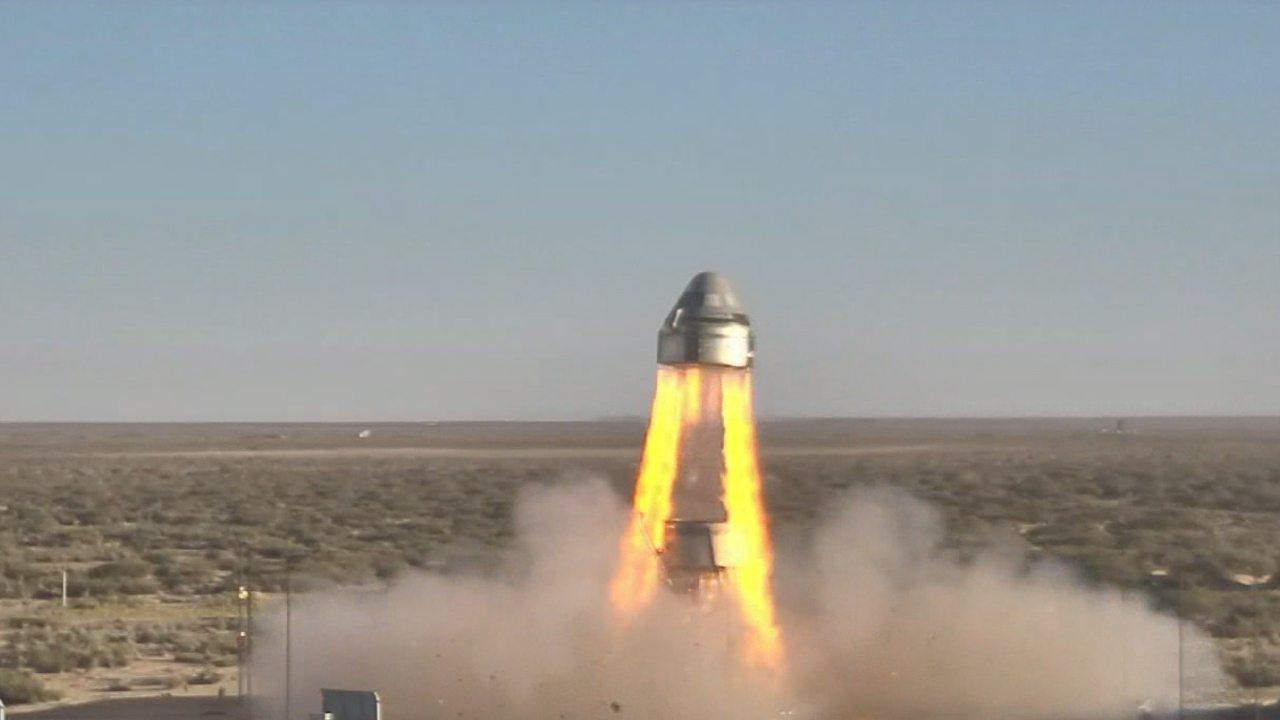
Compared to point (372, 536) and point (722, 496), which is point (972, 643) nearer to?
point (722, 496)

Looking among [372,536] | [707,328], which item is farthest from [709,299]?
[372,536]

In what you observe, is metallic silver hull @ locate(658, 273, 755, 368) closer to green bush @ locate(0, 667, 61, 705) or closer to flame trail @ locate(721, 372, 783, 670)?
flame trail @ locate(721, 372, 783, 670)

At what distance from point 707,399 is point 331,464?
340ft

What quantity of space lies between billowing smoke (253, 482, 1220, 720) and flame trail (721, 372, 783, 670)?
0.55 metres

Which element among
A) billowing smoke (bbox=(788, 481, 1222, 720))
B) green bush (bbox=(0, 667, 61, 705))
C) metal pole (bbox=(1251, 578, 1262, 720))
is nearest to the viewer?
metal pole (bbox=(1251, 578, 1262, 720))

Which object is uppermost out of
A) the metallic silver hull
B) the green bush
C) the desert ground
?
the metallic silver hull

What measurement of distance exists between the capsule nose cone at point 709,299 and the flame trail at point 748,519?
1.48 m

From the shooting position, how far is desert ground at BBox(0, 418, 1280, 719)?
3509 centimetres

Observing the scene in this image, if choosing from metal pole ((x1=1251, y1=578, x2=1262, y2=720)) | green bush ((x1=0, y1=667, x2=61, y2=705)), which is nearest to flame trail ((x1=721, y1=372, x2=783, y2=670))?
metal pole ((x1=1251, y1=578, x2=1262, y2=720))

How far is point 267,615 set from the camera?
116 ft

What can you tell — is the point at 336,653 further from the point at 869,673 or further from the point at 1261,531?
the point at 1261,531

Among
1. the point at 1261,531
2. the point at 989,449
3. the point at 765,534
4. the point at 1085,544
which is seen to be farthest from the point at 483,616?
the point at 989,449

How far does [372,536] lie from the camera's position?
57438 millimetres

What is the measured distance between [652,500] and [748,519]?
1.43 meters
